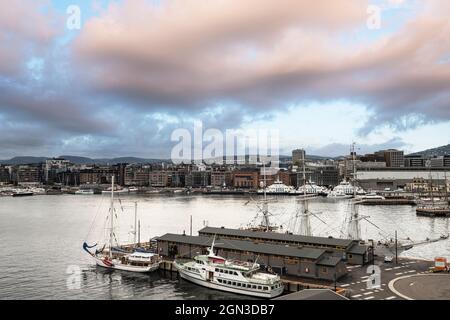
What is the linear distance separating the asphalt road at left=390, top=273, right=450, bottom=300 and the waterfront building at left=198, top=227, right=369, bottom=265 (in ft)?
13.5

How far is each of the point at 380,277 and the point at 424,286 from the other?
101 inches

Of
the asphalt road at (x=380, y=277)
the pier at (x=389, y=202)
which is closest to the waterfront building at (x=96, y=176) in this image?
the pier at (x=389, y=202)

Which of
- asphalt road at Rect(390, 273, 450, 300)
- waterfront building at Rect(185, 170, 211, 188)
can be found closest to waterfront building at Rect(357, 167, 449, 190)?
waterfront building at Rect(185, 170, 211, 188)

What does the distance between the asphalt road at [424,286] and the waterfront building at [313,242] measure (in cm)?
410

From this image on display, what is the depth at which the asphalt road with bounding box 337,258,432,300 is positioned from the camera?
1858cm

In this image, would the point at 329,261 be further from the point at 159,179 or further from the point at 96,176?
the point at 96,176

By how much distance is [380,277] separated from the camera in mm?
21500

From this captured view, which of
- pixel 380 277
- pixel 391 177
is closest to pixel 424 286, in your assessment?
pixel 380 277

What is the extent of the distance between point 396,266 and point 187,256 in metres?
13.4

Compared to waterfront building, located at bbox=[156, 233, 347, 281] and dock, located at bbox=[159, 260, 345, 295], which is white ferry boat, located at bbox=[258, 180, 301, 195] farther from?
dock, located at bbox=[159, 260, 345, 295]

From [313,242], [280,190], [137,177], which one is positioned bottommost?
[280,190]

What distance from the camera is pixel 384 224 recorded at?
53.5 metres
